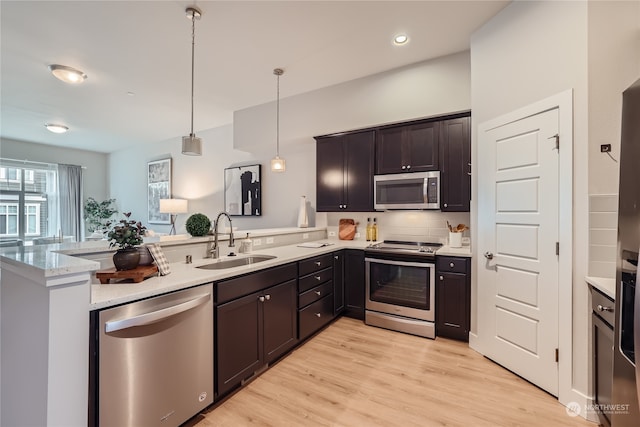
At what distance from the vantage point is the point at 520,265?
7.13ft

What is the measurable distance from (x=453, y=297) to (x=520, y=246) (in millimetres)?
864

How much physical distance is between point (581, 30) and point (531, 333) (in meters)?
2.17

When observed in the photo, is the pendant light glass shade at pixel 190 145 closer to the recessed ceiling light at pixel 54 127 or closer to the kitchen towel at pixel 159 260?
the kitchen towel at pixel 159 260

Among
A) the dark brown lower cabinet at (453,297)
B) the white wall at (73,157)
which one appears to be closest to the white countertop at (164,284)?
the dark brown lower cabinet at (453,297)

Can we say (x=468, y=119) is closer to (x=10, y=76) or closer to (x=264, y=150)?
(x=264, y=150)

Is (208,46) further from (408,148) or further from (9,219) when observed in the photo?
(9,219)

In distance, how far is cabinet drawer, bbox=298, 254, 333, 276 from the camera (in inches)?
107

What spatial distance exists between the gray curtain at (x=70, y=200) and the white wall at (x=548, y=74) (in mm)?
→ 8648

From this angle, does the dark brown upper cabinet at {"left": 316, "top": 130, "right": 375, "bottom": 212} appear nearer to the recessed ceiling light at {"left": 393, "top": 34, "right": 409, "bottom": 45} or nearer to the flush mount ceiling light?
the recessed ceiling light at {"left": 393, "top": 34, "right": 409, "bottom": 45}

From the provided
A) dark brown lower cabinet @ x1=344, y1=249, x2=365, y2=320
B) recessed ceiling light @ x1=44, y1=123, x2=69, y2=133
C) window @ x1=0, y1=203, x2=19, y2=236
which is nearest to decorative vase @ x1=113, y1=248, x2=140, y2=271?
dark brown lower cabinet @ x1=344, y1=249, x2=365, y2=320

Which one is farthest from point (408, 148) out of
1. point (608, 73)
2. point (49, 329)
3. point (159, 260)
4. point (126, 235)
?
point (49, 329)

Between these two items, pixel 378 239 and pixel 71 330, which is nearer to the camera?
pixel 71 330

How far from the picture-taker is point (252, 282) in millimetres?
2098

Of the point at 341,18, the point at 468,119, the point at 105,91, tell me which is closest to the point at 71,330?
the point at 341,18
